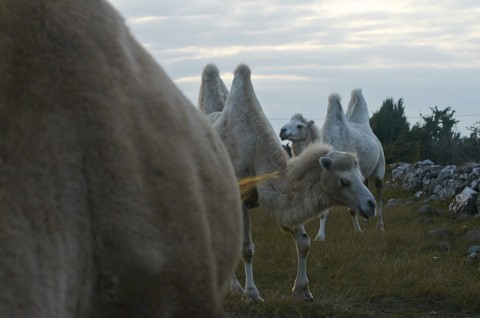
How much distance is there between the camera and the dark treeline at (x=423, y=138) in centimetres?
2644

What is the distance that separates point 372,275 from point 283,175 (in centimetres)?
191

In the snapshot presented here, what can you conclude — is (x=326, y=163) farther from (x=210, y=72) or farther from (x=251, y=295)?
(x=210, y=72)

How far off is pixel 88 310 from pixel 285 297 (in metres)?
7.04

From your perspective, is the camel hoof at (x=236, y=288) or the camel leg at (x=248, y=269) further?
the camel hoof at (x=236, y=288)

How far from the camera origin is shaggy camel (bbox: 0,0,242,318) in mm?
1504

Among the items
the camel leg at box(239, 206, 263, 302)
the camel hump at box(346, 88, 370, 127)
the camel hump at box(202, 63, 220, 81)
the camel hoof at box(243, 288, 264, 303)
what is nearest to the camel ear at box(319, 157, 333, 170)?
the camel leg at box(239, 206, 263, 302)

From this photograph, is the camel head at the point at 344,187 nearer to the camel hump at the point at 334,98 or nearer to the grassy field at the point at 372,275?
the grassy field at the point at 372,275

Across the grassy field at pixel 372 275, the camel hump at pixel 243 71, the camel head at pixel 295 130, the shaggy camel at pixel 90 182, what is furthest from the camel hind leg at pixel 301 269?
the shaggy camel at pixel 90 182

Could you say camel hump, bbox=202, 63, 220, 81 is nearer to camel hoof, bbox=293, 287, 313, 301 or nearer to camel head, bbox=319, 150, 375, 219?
camel head, bbox=319, 150, 375, 219

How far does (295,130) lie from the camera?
1473 cm

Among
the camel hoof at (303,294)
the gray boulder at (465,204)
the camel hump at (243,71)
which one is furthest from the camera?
the gray boulder at (465,204)

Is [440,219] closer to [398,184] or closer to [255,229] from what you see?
[255,229]

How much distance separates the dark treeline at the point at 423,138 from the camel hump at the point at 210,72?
52.1 ft

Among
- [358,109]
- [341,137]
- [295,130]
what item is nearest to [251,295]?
[295,130]
